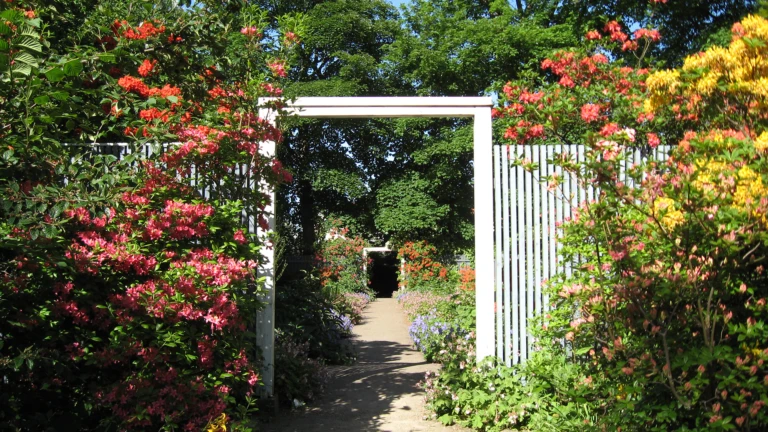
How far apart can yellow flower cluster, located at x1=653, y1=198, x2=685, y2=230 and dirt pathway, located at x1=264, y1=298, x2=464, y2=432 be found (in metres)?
2.57

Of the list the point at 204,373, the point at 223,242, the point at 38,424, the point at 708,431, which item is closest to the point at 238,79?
the point at 223,242

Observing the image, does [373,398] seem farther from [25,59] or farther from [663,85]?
[25,59]

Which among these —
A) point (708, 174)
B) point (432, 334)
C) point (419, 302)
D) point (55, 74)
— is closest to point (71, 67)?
point (55, 74)

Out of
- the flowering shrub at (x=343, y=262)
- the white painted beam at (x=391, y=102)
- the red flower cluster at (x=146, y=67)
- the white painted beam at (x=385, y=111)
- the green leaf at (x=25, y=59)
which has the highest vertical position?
the red flower cluster at (x=146, y=67)

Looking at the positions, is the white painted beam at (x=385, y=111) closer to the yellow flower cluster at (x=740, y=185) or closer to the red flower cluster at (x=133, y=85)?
the red flower cluster at (x=133, y=85)

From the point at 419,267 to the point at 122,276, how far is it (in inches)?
574

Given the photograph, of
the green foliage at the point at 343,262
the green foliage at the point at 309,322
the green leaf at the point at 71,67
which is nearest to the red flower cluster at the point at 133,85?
the green foliage at the point at 309,322

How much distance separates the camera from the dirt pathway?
5.04m

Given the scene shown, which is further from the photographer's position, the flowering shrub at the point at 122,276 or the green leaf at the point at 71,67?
the flowering shrub at the point at 122,276

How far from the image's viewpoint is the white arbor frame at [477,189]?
517cm

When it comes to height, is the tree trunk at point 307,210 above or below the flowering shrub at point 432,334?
above

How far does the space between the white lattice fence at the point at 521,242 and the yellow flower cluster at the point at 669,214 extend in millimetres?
1992

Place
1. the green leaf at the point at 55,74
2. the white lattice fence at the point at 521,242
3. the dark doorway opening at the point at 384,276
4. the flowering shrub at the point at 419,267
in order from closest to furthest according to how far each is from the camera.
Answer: the green leaf at the point at 55,74 → the white lattice fence at the point at 521,242 → the flowering shrub at the point at 419,267 → the dark doorway opening at the point at 384,276

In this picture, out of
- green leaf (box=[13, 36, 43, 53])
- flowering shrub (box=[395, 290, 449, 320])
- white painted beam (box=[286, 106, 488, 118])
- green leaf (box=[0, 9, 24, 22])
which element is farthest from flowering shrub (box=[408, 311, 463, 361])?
green leaf (box=[0, 9, 24, 22])
